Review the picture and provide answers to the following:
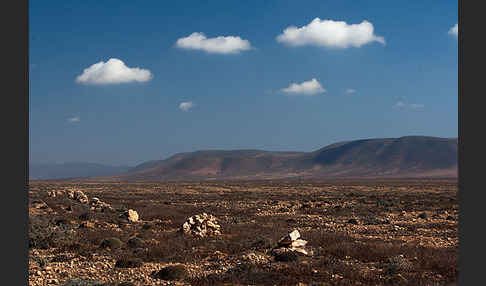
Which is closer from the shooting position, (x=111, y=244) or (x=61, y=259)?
(x=61, y=259)

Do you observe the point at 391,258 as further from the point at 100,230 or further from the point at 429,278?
the point at 100,230

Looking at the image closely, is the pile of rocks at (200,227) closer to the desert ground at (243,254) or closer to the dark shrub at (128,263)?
the desert ground at (243,254)

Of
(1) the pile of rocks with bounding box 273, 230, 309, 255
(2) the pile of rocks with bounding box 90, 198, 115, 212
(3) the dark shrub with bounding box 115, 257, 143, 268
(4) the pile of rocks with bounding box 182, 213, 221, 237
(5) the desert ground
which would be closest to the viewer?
(5) the desert ground

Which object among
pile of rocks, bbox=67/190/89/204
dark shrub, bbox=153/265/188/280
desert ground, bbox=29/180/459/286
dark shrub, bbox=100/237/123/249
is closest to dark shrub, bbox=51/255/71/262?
desert ground, bbox=29/180/459/286

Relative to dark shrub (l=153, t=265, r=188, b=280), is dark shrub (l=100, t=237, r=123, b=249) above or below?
below

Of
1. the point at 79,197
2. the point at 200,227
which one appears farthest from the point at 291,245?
the point at 79,197

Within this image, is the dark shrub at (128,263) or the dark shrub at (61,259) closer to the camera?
the dark shrub at (128,263)

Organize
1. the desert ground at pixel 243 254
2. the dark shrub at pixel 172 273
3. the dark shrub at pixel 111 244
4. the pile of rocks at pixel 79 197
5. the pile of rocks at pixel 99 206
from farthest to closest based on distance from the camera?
the pile of rocks at pixel 79 197 < the pile of rocks at pixel 99 206 < the dark shrub at pixel 111 244 < the dark shrub at pixel 172 273 < the desert ground at pixel 243 254

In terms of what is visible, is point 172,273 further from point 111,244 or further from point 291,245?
point 111,244

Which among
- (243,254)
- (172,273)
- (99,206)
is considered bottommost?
(99,206)

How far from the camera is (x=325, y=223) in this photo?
903 inches

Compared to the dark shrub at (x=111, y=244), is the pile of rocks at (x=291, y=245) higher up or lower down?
higher up

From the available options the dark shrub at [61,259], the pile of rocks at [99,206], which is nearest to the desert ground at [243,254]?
the dark shrub at [61,259]

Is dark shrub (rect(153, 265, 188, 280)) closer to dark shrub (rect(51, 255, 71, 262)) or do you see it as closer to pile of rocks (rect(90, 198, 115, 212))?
dark shrub (rect(51, 255, 71, 262))
